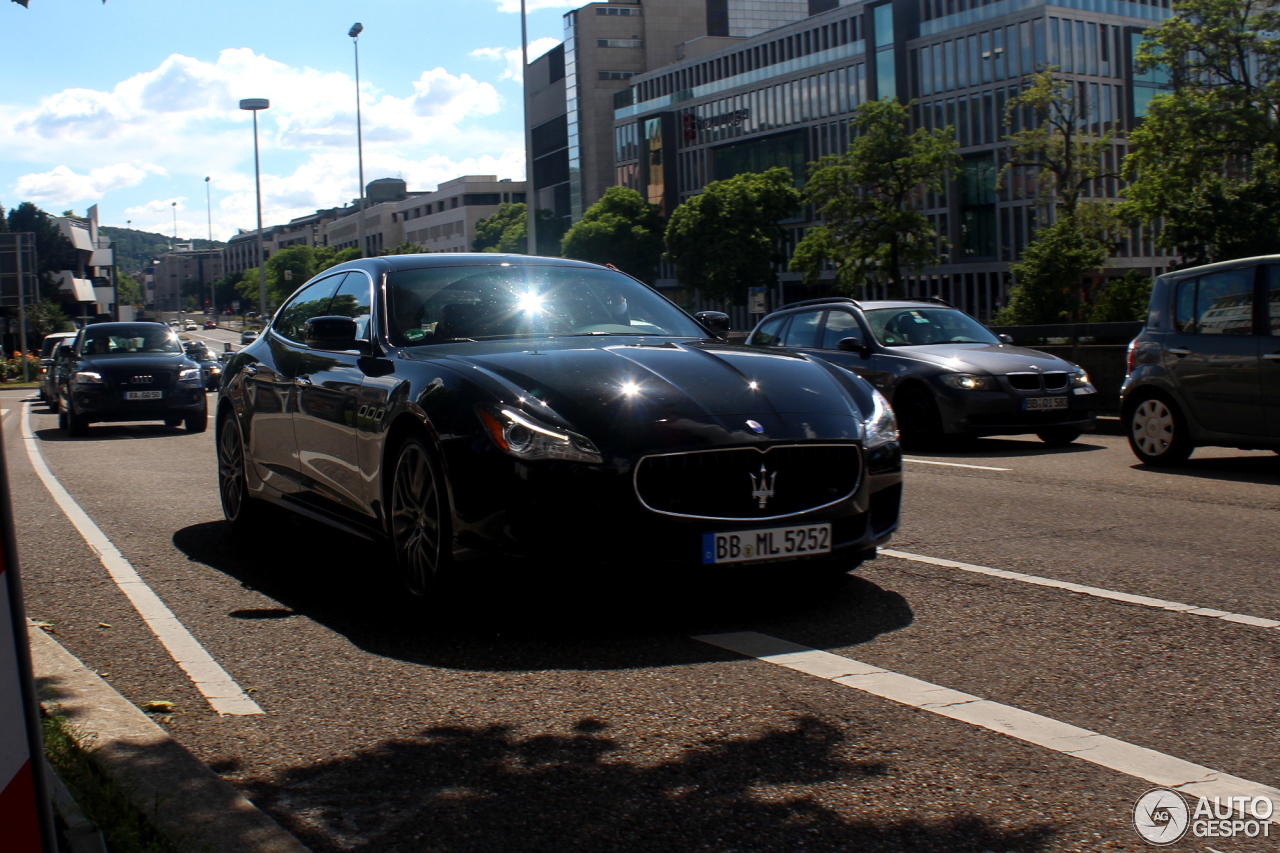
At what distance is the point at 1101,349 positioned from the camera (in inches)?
663

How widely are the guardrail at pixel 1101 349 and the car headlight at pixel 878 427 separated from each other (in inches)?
433

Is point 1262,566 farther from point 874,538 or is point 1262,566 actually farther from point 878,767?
point 878,767

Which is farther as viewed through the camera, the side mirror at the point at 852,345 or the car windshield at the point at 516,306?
the side mirror at the point at 852,345

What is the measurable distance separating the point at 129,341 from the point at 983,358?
13.4 meters

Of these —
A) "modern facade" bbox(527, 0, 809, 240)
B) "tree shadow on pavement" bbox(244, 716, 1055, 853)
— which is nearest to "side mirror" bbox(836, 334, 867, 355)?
"tree shadow on pavement" bbox(244, 716, 1055, 853)

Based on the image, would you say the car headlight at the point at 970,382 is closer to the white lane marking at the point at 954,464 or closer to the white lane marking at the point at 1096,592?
the white lane marking at the point at 954,464

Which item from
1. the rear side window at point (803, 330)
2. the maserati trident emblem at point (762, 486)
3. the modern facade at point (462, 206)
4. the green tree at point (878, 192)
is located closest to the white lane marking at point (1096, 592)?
the maserati trident emblem at point (762, 486)

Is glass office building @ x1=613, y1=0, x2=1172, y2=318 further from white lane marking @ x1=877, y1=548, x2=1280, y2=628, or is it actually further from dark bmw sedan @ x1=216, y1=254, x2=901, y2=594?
dark bmw sedan @ x1=216, y1=254, x2=901, y2=594

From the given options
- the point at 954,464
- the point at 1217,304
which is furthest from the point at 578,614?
the point at 1217,304

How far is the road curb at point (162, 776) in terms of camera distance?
9.77ft

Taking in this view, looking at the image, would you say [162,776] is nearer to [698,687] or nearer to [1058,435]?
[698,687]

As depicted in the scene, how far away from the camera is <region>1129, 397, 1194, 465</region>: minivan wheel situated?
11.1m

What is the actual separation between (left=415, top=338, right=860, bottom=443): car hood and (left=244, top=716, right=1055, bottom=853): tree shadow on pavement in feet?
4.78

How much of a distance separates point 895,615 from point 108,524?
578 centimetres
